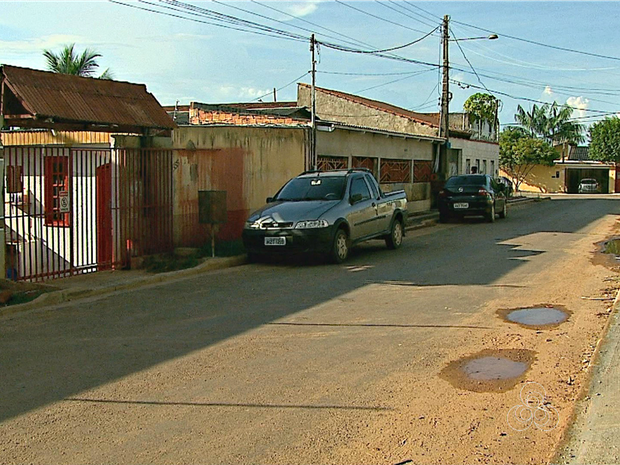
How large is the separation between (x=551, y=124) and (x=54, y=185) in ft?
209

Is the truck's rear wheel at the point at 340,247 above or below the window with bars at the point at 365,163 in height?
below

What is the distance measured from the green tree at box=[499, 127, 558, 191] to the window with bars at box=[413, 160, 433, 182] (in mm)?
31449

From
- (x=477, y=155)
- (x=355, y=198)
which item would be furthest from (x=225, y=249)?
(x=477, y=155)

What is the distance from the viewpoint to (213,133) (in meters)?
15.7

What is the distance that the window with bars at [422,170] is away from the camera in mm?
29533

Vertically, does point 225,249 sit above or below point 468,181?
below

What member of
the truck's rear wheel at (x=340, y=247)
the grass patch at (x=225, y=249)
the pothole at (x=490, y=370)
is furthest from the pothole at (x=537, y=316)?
the grass patch at (x=225, y=249)

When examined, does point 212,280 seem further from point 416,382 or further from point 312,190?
point 416,382

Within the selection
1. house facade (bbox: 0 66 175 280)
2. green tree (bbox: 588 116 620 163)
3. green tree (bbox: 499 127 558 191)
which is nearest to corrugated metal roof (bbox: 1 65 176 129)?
house facade (bbox: 0 66 175 280)

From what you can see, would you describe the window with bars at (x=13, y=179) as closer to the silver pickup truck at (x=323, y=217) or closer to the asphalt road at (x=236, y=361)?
the asphalt road at (x=236, y=361)

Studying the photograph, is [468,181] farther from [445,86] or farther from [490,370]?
[490,370]

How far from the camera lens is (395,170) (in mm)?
27375

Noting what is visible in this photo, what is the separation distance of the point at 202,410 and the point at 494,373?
2631mm

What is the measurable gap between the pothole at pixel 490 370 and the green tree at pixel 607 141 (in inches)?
2567
